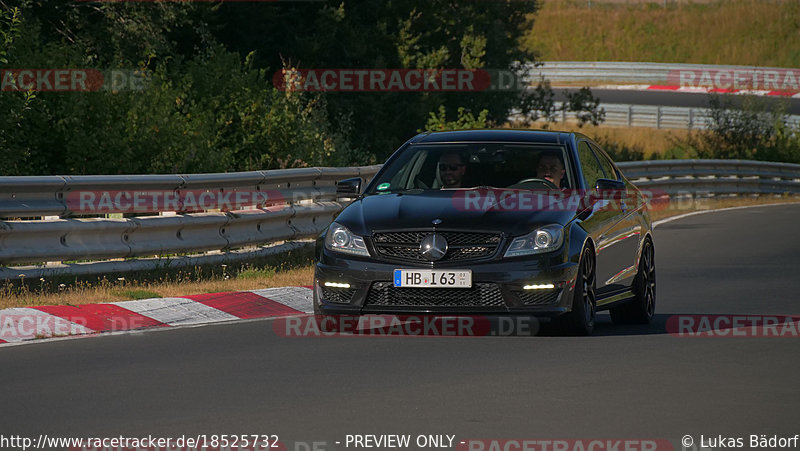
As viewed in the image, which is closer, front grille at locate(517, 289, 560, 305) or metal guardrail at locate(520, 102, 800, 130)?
front grille at locate(517, 289, 560, 305)

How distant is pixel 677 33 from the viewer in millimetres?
A: 83375

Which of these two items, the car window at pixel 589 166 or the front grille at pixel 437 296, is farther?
the car window at pixel 589 166

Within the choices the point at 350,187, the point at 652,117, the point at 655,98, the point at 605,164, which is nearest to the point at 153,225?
the point at 350,187

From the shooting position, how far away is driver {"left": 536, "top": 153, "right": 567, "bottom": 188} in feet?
38.2

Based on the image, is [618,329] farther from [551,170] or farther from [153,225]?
[153,225]

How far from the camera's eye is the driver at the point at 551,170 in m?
11.6

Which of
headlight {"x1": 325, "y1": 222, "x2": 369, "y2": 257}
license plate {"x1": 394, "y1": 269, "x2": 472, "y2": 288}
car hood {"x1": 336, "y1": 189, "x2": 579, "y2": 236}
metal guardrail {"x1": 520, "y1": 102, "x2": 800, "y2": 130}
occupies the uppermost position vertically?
car hood {"x1": 336, "y1": 189, "x2": 579, "y2": 236}

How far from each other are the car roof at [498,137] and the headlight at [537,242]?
1.49 m

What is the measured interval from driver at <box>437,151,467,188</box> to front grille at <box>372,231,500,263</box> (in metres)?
1.29

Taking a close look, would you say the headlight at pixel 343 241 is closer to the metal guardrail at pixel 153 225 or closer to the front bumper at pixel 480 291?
the front bumper at pixel 480 291

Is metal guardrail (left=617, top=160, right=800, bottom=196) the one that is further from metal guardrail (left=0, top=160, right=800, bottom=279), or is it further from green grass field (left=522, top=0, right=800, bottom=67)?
green grass field (left=522, top=0, right=800, bottom=67)

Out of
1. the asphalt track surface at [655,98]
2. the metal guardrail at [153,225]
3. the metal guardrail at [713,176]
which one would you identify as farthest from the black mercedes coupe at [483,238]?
the asphalt track surface at [655,98]

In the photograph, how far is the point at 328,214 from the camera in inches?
678

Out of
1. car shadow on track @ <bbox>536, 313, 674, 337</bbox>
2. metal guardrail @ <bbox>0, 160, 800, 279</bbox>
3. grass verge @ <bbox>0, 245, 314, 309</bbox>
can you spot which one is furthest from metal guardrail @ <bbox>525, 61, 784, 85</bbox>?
car shadow on track @ <bbox>536, 313, 674, 337</bbox>
